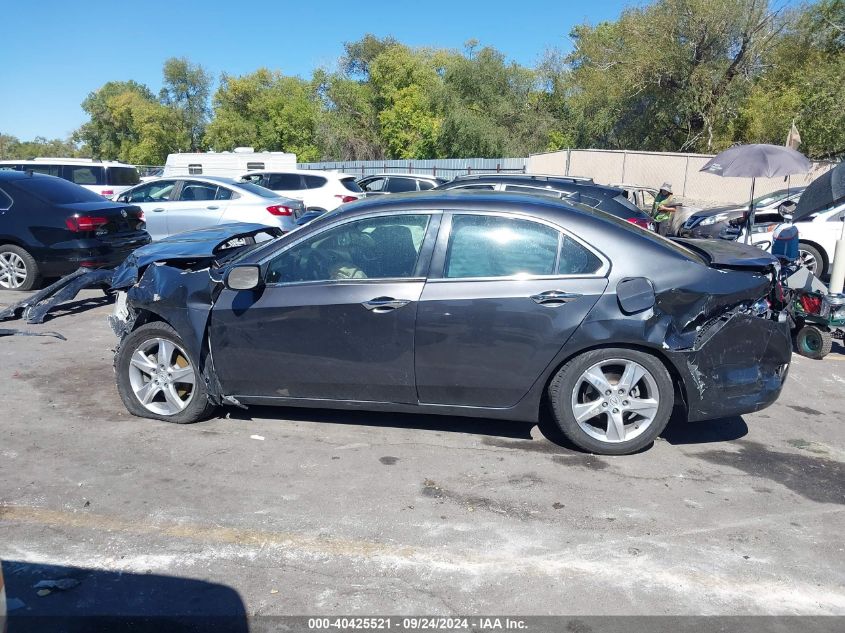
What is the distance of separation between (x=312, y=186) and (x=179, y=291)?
13.2 meters

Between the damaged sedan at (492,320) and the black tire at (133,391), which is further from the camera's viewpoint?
the black tire at (133,391)

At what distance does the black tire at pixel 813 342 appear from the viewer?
768cm

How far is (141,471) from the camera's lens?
180 inches

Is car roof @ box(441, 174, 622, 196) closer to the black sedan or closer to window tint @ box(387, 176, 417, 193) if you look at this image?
the black sedan

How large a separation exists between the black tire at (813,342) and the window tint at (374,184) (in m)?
14.6

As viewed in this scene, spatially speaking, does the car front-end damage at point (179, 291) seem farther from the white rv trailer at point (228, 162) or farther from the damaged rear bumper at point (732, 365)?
the white rv trailer at point (228, 162)

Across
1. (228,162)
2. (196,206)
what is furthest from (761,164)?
(228,162)

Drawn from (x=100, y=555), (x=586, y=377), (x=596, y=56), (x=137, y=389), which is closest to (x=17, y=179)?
(x=137, y=389)

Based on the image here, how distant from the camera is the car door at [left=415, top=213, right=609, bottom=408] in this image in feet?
15.4

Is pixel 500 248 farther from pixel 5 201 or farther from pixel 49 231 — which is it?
pixel 5 201

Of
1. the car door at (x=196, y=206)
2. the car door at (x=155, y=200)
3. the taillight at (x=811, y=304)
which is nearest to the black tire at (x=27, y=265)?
the car door at (x=155, y=200)

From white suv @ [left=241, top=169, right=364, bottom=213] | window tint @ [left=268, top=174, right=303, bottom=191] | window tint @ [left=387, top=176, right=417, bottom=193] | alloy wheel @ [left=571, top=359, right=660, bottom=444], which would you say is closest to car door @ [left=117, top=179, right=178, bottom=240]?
white suv @ [left=241, top=169, right=364, bottom=213]

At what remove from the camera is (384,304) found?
4801mm

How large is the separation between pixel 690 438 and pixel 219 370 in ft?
11.1
